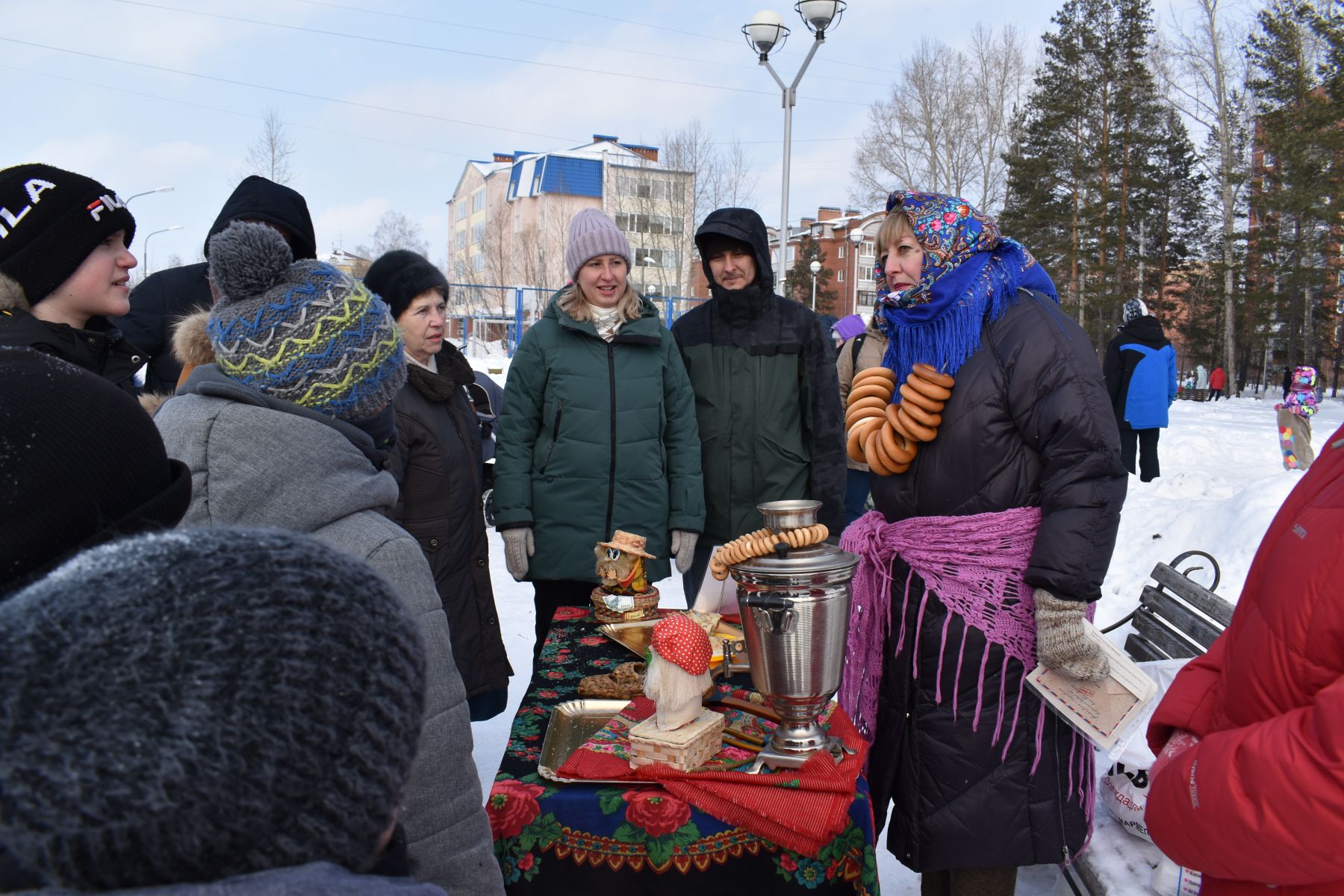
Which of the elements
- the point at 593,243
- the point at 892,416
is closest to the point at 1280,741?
the point at 892,416

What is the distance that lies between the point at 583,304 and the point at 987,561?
74.5 inches

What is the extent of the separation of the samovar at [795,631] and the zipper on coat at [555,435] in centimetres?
158

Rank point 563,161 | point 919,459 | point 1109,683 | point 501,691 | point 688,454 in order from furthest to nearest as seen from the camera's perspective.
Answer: point 563,161, point 688,454, point 501,691, point 919,459, point 1109,683

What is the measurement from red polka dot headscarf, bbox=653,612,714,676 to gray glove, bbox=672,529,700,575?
5.15ft

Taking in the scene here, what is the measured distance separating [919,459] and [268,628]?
200 cm

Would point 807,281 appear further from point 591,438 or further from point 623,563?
point 623,563

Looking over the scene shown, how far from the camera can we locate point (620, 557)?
2836mm

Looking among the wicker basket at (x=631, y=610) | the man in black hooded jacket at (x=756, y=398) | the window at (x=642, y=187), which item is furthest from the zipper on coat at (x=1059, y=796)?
the window at (x=642, y=187)

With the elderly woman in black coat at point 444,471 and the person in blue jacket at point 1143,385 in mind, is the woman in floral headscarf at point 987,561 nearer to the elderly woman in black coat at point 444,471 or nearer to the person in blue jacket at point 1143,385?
the elderly woman in black coat at point 444,471

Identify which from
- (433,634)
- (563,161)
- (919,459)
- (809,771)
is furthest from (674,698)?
(563,161)

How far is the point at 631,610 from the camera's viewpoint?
2.84m

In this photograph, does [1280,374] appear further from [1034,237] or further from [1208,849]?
[1208,849]

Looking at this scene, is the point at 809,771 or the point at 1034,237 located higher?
the point at 1034,237

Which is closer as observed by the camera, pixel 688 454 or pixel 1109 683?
pixel 1109 683
